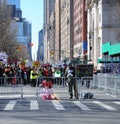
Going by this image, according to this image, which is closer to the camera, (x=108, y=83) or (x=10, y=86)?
(x=10, y=86)

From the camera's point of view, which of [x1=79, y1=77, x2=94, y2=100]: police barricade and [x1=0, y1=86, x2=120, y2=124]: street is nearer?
[x1=0, y1=86, x2=120, y2=124]: street

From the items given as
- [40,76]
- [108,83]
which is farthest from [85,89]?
[40,76]

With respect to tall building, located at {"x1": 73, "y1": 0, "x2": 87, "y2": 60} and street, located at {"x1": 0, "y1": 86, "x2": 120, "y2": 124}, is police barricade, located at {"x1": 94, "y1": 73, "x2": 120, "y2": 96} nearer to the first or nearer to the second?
street, located at {"x1": 0, "y1": 86, "x2": 120, "y2": 124}

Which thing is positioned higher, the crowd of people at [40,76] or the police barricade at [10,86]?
the crowd of people at [40,76]

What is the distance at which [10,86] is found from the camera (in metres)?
26.7

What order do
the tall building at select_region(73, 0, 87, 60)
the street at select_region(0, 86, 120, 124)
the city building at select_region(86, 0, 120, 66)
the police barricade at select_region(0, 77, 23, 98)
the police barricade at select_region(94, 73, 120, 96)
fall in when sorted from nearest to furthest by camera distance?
the street at select_region(0, 86, 120, 124), the police barricade at select_region(94, 73, 120, 96), the police barricade at select_region(0, 77, 23, 98), the city building at select_region(86, 0, 120, 66), the tall building at select_region(73, 0, 87, 60)

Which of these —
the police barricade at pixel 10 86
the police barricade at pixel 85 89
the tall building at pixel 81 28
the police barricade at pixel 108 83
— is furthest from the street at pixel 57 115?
the tall building at pixel 81 28

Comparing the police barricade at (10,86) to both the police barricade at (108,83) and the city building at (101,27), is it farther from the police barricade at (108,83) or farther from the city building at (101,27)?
the city building at (101,27)

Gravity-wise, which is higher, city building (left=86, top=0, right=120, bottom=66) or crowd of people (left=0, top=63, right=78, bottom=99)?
city building (left=86, top=0, right=120, bottom=66)

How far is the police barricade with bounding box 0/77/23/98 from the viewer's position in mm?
26703

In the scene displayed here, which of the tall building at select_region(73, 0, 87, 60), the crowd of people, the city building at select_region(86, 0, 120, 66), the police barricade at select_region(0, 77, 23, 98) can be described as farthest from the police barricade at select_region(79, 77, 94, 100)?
the tall building at select_region(73, 0, 87, 60)

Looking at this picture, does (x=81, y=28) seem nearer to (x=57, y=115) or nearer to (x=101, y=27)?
(x=101, y=27)

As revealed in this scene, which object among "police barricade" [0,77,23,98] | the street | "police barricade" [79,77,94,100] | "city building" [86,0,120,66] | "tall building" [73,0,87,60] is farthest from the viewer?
"tall building" [73,0,87,60]

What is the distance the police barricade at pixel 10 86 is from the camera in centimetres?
2670
